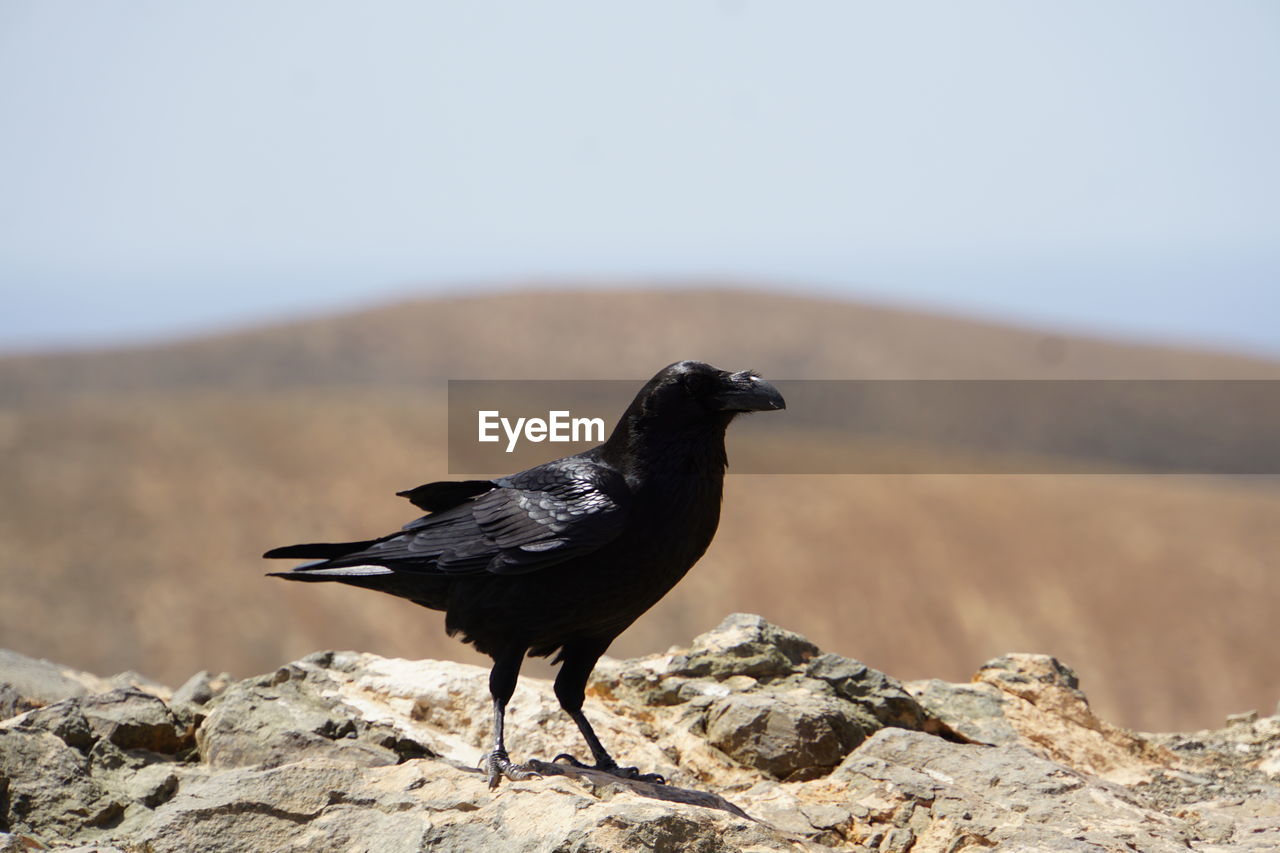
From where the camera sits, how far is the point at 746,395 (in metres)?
6.13

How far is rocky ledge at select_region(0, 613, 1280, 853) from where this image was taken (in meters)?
5.68

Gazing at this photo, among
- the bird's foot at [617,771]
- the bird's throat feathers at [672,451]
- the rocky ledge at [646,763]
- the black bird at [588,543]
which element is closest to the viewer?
the rocky ledge at [646,763]

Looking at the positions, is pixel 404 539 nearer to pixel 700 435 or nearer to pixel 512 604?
pixel 512 604

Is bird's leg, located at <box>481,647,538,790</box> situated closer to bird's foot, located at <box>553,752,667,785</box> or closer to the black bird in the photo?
the black bird

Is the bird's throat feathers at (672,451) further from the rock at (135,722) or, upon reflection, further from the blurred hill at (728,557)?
the blurred hill at (728,557)

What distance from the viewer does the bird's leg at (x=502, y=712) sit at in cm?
608

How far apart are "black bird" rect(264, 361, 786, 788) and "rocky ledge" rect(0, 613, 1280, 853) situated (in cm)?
63

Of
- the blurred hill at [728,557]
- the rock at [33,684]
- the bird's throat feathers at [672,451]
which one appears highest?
the bird's throat feathers at [672,451]

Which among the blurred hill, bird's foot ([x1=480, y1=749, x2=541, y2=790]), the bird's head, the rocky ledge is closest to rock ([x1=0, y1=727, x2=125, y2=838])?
the rocky ledge

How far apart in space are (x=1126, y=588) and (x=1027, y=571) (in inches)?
91.5

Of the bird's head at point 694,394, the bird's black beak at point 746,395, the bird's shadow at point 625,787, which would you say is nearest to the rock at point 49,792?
the bird's shadow at point 625,787

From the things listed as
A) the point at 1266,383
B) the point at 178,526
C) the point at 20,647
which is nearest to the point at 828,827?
the point at 20,647

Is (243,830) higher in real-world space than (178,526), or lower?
higher

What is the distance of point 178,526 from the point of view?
29359mm
